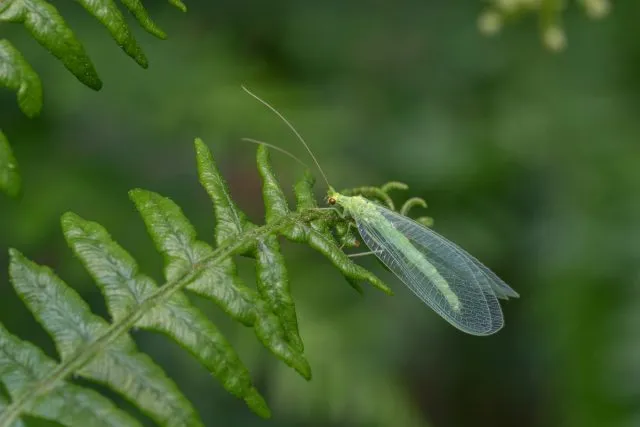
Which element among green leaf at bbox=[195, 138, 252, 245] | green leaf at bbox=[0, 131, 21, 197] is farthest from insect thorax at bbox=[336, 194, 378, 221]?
green leaf at bbox=[0, 131, 21, 197]

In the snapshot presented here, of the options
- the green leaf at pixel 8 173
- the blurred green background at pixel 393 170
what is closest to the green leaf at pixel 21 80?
the green leaf at pixel 8 173

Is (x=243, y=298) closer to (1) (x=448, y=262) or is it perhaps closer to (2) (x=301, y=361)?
(2) (x=301, y=361)

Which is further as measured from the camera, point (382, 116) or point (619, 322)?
point (382, 116)

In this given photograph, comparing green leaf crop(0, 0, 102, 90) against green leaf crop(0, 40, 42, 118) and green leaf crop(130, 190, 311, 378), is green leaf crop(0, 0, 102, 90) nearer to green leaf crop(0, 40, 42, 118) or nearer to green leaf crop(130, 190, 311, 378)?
green leaf crop(0, 40, 42, 118)

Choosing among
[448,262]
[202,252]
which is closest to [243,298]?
[202,252]

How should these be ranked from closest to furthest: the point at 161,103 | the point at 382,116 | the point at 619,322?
the point at 619,322
the point at 161,103
the point at 382,116

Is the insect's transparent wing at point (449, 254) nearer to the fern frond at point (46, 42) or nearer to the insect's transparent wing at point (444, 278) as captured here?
the insect's transparent wing at point (444, 278)

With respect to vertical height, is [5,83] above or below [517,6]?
below
